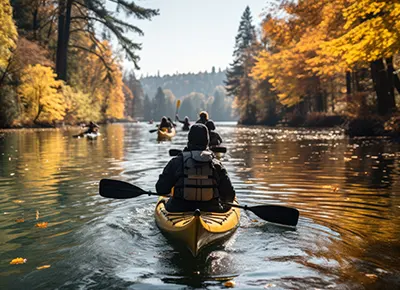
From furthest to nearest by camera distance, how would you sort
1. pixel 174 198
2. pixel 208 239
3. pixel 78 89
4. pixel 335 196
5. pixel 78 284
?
1. pixel 78 89
2. pixel 335 196
3. pixel 174 198
4. pixel 208 239
5. pixel 78 284

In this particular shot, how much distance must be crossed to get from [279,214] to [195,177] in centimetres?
133

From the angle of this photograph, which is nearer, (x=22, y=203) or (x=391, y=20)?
(x=22, y=203)

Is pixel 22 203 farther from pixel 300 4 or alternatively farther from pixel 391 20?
pixel 300 4

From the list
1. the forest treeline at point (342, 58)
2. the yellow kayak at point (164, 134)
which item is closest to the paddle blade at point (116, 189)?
the forest treeline at point (342, 58)

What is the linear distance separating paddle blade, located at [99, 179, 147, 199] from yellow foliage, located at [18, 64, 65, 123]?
32.3m

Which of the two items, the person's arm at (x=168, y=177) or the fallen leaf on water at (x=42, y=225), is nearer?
the person's arm at (x=168, y=177)

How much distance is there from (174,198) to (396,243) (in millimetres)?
2940

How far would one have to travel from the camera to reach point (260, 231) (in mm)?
5949

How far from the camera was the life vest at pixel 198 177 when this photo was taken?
549 centimetres

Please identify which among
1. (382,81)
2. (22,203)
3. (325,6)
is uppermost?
(325,6)

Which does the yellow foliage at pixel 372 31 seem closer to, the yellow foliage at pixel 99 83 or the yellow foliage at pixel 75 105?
the yellow foliage at pixel 75 105

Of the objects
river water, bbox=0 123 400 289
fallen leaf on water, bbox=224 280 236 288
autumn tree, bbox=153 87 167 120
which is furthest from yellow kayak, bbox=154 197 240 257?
autumn tree, bbox=153 87 167 120

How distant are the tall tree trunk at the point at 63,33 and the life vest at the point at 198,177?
34.9m

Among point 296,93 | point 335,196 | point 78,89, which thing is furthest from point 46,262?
point 78,89
